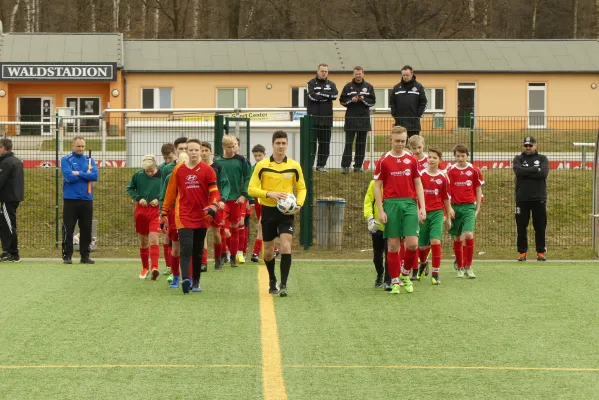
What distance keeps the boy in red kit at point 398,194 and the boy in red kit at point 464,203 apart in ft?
6.86

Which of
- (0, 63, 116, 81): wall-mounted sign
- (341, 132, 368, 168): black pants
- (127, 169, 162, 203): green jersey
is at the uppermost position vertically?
(0, 63, 116, 81): wall-mounted sign

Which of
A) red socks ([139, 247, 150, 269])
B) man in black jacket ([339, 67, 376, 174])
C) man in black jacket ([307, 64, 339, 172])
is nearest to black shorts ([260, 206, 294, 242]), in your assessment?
red socks ([139, 247, 150, 269])

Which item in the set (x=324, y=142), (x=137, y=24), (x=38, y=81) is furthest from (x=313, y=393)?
(x=137, y=24)

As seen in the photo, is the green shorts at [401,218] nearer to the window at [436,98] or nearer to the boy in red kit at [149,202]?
the boy in red kit at [149,202]

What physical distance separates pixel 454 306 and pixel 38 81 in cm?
3591

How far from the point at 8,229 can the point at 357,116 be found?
6.95m

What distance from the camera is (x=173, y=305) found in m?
11.2

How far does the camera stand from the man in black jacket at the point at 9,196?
16547 millimetres

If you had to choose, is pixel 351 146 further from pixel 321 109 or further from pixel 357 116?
pixel 321 109

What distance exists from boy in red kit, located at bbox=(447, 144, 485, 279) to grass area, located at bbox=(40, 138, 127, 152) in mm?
7913

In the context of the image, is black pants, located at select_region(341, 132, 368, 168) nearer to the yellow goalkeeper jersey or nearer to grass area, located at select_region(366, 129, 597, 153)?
grass area, located at select_region(366, 129, 597, 153)

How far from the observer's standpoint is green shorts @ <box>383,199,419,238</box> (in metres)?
12.2

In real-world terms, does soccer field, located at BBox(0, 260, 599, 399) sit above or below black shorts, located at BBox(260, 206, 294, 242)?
below

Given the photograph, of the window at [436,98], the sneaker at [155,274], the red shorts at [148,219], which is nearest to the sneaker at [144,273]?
the sneaker at [155,274]
